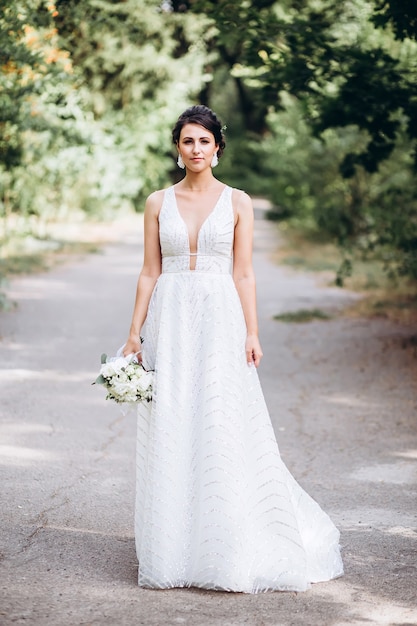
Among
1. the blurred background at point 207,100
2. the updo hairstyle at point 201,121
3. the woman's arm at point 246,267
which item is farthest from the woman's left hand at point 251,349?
the blurred background at point 207,100

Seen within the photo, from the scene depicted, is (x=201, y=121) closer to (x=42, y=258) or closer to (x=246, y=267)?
(x=246, y=267)

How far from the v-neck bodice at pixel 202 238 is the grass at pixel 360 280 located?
26.2 ft

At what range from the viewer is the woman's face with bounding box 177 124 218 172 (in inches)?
168

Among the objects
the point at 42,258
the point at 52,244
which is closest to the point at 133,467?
the point at 42,258

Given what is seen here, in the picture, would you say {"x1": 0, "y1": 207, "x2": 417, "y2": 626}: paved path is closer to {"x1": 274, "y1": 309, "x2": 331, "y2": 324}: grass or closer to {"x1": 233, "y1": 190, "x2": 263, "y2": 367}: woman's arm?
{"x1": 274, "y1": 309, "x2": 331, "y2": 324}: grass

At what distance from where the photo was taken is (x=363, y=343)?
1082cm

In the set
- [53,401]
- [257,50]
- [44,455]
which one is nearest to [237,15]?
[257,50]

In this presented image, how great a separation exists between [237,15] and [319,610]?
606 cm

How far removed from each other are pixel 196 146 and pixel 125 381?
3.81 feet

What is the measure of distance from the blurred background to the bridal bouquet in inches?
197

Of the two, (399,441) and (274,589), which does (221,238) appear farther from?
(399,441)

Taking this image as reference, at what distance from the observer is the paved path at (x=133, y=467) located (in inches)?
156

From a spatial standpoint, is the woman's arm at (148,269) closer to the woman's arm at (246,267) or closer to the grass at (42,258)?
the woman's arm at (246,267)

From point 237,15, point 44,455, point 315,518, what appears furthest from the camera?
point 237,15
